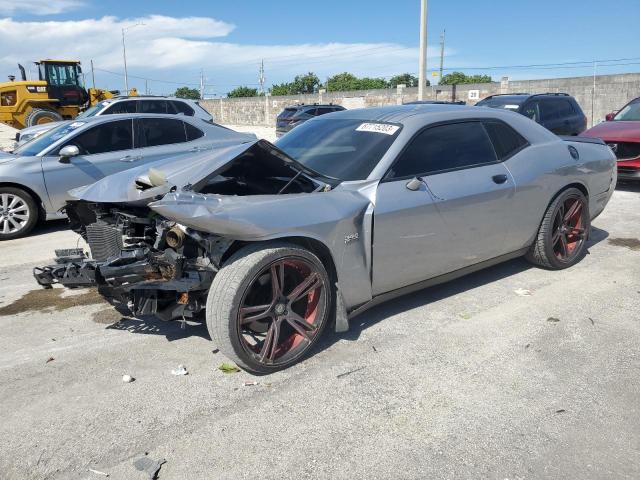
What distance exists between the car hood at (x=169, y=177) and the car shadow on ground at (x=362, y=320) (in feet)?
3.15

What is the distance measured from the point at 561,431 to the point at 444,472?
75 centimetres

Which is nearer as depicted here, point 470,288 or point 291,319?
point 291,319

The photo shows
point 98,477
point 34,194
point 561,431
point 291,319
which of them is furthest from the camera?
point 34,194

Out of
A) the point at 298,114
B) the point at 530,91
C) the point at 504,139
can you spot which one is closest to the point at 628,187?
the point at 504,139

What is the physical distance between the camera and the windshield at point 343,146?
3904 millimetres

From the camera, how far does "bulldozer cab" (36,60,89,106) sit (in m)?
21.7

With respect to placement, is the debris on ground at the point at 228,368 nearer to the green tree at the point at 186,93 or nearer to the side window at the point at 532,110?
the side window at the point at 532,110

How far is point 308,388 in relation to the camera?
10.5ft

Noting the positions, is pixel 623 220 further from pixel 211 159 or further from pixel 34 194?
pixel 34 194

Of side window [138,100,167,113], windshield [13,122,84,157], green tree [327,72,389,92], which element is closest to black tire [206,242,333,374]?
windshield [13,122,84,157]

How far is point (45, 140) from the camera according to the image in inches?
291

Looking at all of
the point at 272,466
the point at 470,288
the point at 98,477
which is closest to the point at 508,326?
the point at 470,288

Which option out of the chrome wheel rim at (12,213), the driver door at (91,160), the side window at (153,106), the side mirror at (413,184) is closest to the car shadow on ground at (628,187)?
the side mirror at (413,184)

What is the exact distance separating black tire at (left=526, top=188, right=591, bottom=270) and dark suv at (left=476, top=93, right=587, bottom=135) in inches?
258
